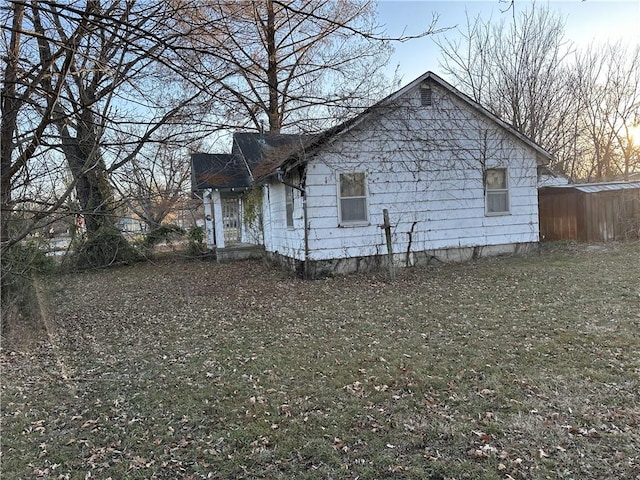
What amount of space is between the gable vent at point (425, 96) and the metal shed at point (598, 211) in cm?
593

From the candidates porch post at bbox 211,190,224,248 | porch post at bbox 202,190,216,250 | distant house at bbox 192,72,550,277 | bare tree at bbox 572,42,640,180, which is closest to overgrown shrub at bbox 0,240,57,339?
distant house at bbox 192,72,550,277

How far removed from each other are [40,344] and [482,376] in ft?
19.6

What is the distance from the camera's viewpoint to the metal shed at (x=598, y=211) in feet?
44.9

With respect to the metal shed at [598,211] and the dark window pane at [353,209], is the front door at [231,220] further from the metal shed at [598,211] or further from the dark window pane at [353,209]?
the metal shed at [598,211]

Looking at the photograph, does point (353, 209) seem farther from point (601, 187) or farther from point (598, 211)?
point (601, 187)

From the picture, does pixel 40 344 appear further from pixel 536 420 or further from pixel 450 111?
pixel 450 111

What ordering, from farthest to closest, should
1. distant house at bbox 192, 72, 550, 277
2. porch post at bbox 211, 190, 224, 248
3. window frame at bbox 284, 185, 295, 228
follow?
porch post at bbox 211, 190, 224, 248 < window frame at bbox 284, 185, 295, 228 < distant house at bbox 192, 72, 550, 277

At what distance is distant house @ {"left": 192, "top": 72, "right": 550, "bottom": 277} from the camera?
10625mm

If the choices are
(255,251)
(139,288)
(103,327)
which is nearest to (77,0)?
(103,327)

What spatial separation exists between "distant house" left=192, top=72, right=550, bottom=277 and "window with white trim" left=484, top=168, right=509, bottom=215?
28 mm

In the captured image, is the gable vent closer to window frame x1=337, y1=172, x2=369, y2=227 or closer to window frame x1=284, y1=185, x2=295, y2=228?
window frame x1=337, y1=172, x2=369, y2=227

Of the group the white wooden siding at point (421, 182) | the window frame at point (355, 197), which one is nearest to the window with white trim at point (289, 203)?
the white wooden siding at point (421, 182)

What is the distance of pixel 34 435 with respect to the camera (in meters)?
3.68

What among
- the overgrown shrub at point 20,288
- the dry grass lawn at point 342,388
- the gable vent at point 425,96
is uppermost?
the gable vent at point 425,96
